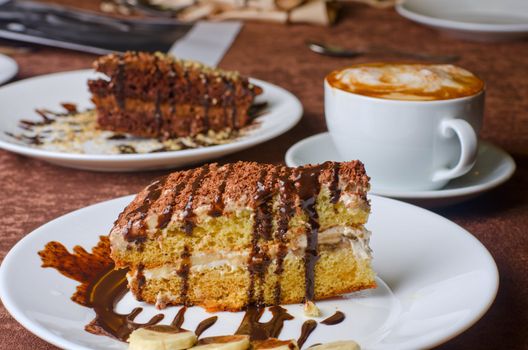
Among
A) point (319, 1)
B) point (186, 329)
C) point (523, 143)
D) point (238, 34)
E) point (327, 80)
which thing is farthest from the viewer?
point (319, 1)

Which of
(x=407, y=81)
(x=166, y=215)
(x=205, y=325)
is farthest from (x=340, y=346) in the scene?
(x=407, y=81)

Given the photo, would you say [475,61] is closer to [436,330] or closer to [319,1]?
[319,1]

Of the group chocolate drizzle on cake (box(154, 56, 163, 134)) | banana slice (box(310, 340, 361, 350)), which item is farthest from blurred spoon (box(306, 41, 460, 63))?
Result: banana slice (box(310, 340, 361, 350))

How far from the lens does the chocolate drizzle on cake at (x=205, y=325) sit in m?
1.03

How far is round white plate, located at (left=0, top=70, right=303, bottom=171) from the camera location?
1.55 metres

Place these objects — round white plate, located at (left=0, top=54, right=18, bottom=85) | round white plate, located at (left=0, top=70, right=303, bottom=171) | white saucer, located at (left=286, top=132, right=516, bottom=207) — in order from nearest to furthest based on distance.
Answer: white saucer, located at (left=286, top=132, right=516, bottom=207), round white plate, located at (left=0, top=70, right=303, bottom=171), round white plate, located at (left=0, top=54, right=18, bottom=85)

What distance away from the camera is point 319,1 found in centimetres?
310

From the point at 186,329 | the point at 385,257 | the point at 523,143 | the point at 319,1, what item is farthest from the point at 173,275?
the point at 319,1

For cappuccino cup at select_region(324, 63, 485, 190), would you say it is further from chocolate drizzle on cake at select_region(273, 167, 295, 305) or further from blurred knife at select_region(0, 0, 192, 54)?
blurred knife at select_region(0, 0, 192, 54)

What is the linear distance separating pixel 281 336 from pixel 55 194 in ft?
2.31

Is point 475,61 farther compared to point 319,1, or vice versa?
point 319,1

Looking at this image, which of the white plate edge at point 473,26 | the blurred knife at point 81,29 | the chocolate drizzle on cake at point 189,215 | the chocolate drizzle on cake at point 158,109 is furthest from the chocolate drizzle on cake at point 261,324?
the white plate edge at point 473,26

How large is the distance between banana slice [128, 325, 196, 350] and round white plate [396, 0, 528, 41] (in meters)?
2.03

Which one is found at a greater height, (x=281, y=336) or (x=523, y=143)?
(x=281, y=336)
